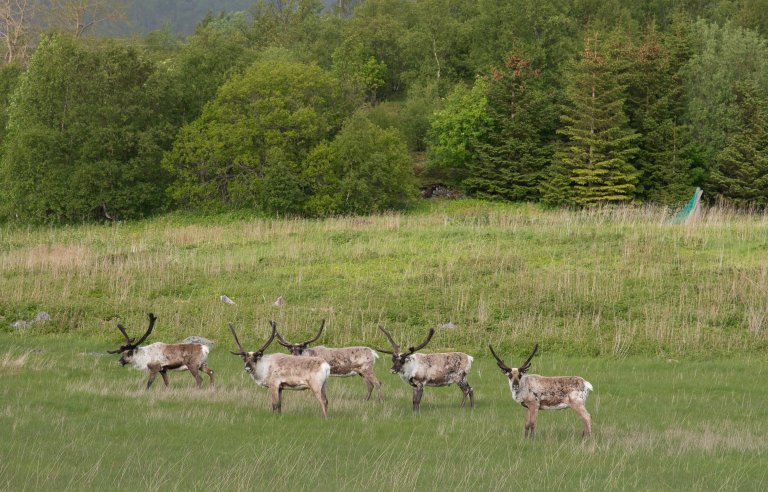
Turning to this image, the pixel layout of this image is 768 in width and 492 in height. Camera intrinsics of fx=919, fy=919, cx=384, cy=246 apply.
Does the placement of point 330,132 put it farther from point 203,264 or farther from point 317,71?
point 203,264

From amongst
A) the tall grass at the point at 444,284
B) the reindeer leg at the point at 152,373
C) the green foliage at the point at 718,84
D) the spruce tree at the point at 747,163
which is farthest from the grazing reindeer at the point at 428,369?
the green foliage at the point at 718,84

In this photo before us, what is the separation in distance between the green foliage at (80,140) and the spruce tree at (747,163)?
130 feet

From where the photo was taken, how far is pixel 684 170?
6750 cm

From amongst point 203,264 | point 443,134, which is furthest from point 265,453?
point 443,134

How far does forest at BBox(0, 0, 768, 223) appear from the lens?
60188 mm

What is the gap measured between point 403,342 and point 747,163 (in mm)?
46161

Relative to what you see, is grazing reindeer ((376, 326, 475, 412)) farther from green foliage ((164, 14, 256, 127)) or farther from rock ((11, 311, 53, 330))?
green foliage ((164, 14, 256, 127))

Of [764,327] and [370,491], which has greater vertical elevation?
[370,491]

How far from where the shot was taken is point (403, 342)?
26375mm

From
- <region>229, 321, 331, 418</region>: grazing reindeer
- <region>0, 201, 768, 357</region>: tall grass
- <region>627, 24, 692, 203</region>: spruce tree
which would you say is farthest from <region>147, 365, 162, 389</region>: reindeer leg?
<region>627, 24, 692, 203</region>: spruce tree

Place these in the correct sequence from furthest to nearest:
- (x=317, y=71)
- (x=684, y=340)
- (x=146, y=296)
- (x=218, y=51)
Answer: (x=218, y=51), (x=317, y=71), (x=146, y=296), (x=684, y=340)

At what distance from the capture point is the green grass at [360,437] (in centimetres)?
1144

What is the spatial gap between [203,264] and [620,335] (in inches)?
712

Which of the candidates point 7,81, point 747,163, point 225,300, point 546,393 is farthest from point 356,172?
point 546,393
